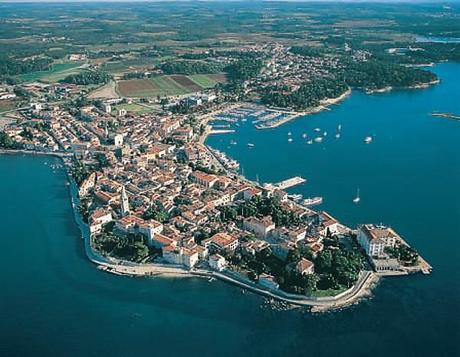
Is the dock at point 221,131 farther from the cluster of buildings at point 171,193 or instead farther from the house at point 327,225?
the house at point 327,225

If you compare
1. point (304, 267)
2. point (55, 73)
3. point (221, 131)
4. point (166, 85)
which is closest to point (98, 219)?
point (304, 267)

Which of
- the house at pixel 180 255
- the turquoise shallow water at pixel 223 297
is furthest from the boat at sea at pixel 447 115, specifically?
the house at pixel 180 255

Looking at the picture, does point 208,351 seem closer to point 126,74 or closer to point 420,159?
point 420,159

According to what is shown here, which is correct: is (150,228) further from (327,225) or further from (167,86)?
(167,86)

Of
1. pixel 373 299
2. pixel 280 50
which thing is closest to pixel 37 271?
pixel 373 299

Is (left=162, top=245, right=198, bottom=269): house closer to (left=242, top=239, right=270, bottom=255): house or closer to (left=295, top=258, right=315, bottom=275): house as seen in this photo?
(left=242, top=239, right=270, bottom=255): house

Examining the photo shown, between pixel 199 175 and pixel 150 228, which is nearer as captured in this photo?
pixel 150 228

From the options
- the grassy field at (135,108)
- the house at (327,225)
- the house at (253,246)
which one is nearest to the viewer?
the house at (253,246)
